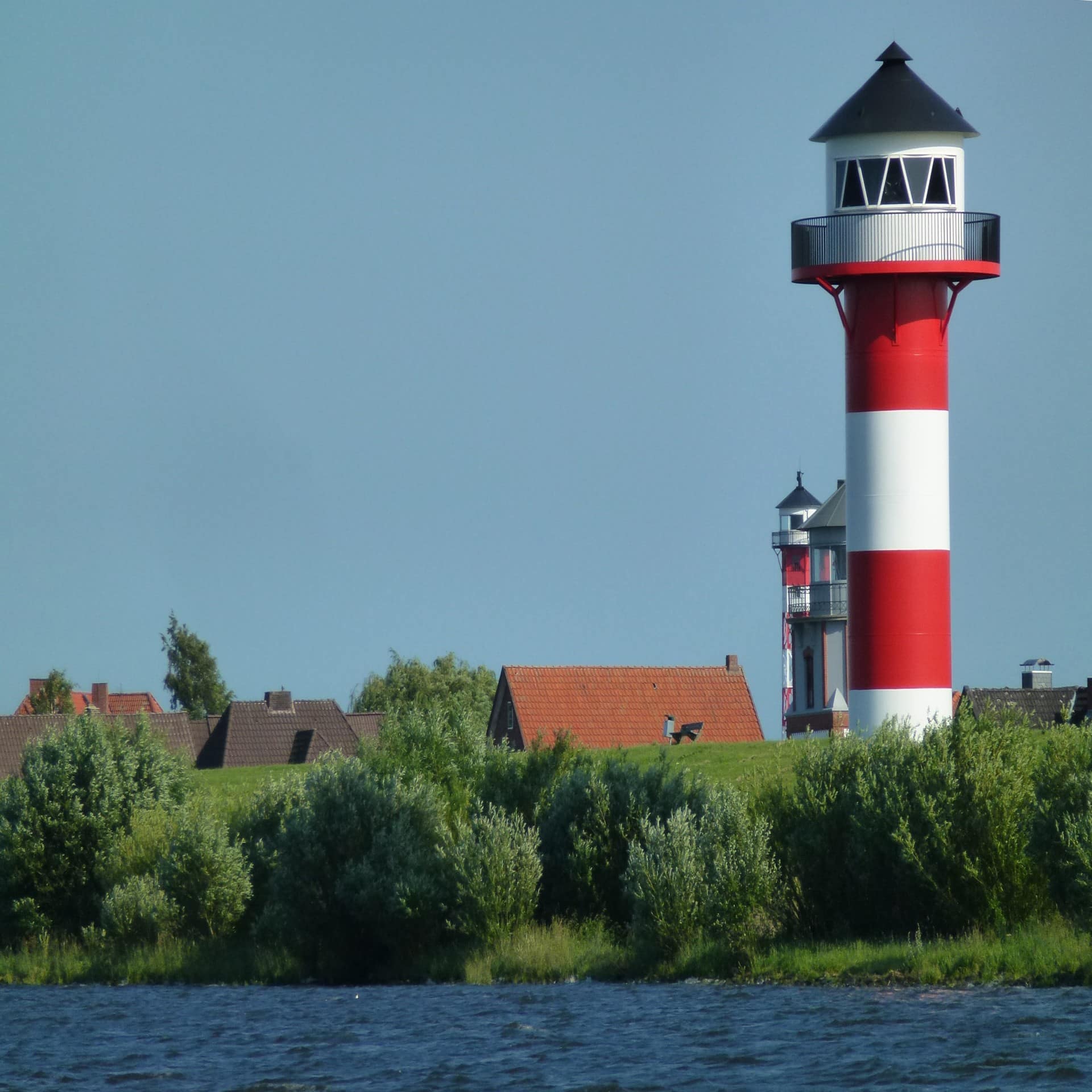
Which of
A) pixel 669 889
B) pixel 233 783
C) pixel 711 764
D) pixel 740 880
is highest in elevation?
pixel 711 764

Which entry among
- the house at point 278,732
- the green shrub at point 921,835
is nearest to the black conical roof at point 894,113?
the green shrub at point 921,835

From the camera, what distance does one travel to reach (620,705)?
73.8m

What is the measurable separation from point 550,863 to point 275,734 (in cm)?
4255

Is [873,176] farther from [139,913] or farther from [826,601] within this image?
[826,601]

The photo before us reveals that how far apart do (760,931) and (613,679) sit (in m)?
35.0

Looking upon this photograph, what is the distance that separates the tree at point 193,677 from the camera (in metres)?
121

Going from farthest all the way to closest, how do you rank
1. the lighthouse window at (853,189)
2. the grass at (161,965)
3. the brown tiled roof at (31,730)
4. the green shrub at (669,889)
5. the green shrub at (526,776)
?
the brown tiled roof at (31,730) < the green shrub at (526,776) < the grass at (161,965) < the lighthouse window at (853,189) < the green shrub at (669,889)

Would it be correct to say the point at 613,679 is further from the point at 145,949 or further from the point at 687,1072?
the point at 687,1072

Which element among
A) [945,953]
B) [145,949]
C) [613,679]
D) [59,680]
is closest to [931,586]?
[945,953]

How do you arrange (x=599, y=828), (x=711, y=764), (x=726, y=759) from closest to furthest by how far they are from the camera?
(x=599, y=828), (x=711, y=764), (x=726, y=759)

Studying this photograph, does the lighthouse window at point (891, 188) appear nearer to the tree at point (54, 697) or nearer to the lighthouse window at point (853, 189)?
the lighthouse window at point (853, 189)

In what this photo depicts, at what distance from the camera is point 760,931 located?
39781 millimetres

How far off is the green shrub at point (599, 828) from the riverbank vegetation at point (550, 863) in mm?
52

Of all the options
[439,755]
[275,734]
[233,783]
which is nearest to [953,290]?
[439,755]
